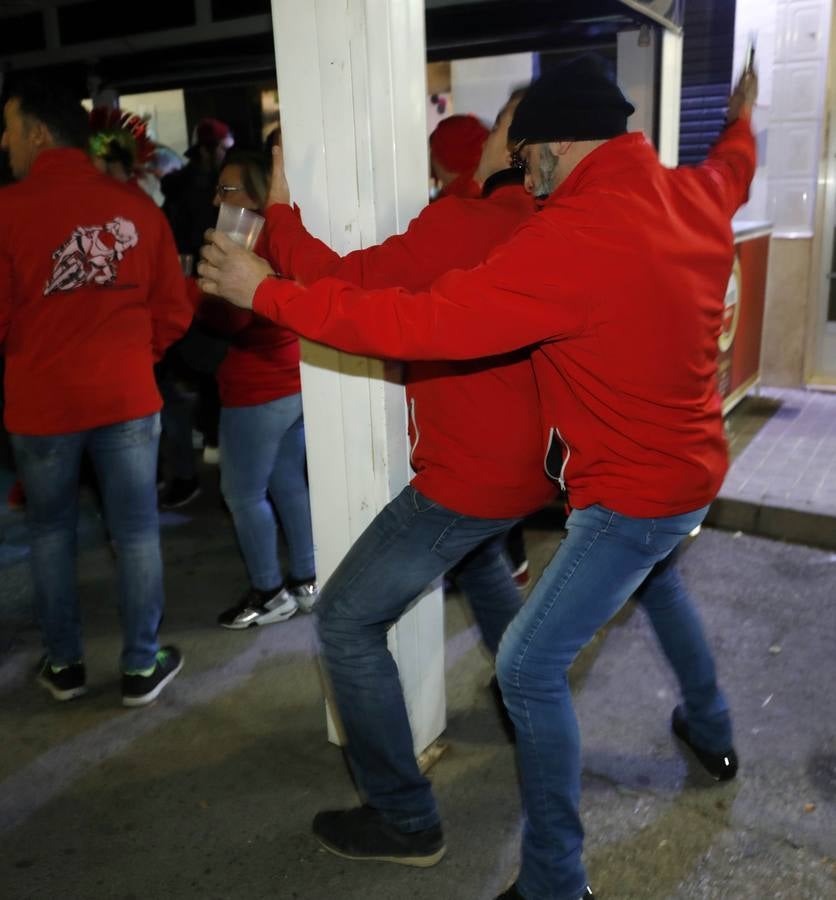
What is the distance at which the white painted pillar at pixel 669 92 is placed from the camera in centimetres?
413

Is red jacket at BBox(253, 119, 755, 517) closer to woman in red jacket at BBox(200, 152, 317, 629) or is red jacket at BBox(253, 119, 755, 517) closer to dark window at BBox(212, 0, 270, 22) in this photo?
woman in red jacket at BBox(200, 152, 317, 629)

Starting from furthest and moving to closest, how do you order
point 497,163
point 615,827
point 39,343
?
point 39,343
point 615,827
point 497,163

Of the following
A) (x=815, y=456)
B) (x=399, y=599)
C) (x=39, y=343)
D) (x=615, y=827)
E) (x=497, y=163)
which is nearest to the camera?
(x=399, y=599)

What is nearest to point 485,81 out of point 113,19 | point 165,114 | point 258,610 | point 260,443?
point 113,19

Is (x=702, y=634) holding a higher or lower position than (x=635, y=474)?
lower

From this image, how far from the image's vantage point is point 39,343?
304 cm

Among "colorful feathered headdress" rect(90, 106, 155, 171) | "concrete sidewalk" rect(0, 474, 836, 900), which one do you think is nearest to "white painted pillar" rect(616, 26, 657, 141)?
"colorful feathered headdress" rect(90, 106, 155, 171)

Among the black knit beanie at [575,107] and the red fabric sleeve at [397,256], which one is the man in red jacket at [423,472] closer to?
the red fabric sleeve at [397,256]

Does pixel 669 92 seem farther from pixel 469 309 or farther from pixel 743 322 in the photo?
pixel 469 309

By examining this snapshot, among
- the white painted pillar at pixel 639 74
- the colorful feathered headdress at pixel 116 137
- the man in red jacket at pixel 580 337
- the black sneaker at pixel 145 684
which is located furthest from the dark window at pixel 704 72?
the black sneaker at pixel 145 684

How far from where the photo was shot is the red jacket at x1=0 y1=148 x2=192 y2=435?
296cm

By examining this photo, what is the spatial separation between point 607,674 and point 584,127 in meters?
2.13

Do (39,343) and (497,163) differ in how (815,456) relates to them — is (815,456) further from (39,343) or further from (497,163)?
(39,343)

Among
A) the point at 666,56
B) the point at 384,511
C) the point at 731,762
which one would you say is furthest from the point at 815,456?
the point at 384,511
